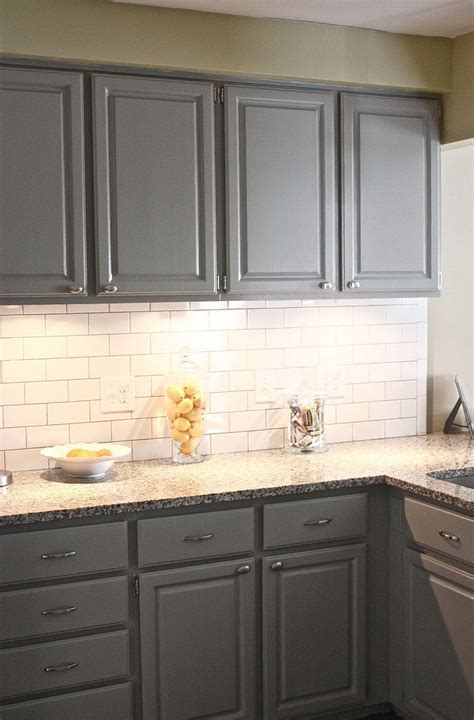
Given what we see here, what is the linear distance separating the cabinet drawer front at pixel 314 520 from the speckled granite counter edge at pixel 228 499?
5 centimetres

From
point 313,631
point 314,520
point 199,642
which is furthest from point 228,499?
point 313,631

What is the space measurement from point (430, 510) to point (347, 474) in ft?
1.04

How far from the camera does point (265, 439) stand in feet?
11.9

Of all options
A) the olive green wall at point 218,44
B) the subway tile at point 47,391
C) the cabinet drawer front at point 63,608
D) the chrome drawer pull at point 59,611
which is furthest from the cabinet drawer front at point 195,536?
the olive green wall at point 218,44

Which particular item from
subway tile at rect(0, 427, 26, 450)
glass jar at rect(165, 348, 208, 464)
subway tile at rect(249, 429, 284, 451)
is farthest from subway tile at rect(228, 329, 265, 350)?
subway tile at rect(0, 427, 26, 450)

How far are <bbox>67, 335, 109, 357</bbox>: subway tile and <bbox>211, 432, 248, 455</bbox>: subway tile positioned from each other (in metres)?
0.56

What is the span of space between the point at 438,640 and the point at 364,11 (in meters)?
2.18

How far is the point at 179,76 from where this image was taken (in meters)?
3.15

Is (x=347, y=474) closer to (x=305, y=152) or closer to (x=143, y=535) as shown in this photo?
(x=143, y=535)

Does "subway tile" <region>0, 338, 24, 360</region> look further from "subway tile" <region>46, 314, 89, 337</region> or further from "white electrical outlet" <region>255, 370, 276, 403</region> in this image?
"white electrical outlet" <region>255, 370, 276, 403</region>

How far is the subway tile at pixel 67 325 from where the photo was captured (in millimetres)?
3275

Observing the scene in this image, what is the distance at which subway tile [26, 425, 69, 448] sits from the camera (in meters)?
3.27

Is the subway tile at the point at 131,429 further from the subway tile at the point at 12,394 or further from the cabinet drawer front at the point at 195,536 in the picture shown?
the cabinet drawer front at the point at 195,536

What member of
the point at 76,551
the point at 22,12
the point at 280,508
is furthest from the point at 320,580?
the point at 22,12
